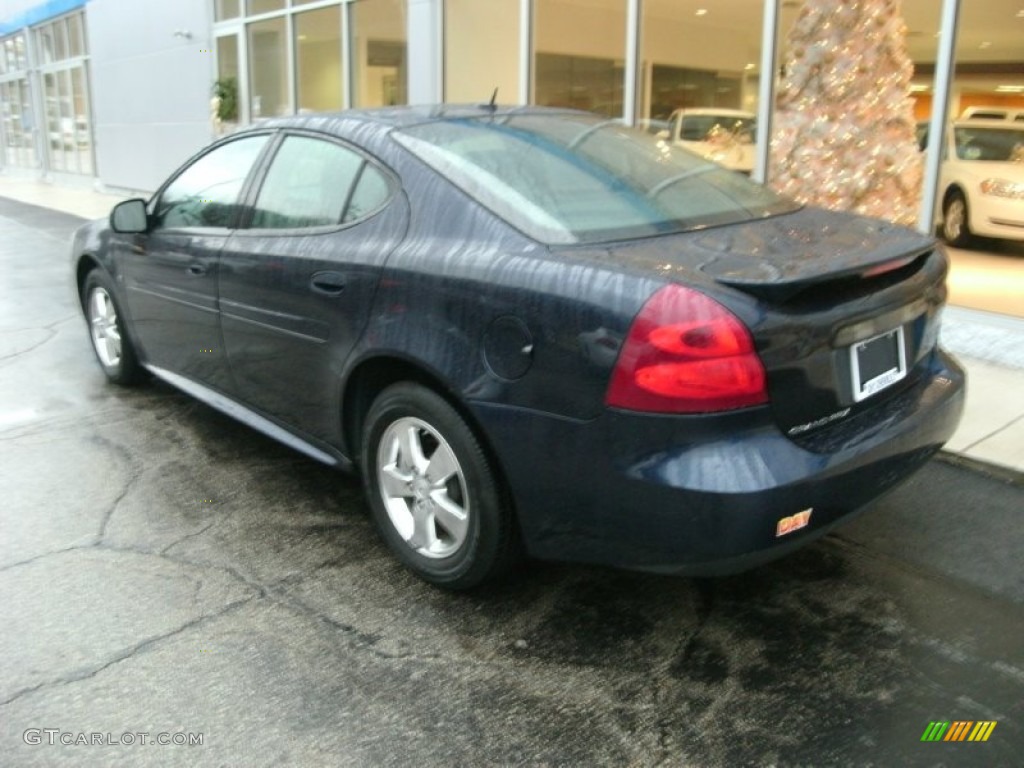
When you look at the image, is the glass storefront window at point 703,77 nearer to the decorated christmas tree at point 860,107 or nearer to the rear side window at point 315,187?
the decorated christmas tree at point 860,107

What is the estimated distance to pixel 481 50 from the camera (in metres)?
10.4

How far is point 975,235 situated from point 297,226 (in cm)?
539

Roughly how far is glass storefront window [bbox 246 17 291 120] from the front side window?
988cm

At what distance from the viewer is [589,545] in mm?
2693

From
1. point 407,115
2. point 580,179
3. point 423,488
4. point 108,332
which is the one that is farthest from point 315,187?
point 108,332

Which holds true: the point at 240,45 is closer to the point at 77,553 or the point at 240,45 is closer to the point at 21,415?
the point at 21,415

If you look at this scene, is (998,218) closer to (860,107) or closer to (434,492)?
(860,107)

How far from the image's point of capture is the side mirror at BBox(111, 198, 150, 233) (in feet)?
15.1

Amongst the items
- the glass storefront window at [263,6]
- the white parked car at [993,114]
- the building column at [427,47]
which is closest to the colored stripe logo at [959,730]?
the white parked car at [993,114]

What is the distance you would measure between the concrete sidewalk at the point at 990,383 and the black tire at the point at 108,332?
14.4 ft

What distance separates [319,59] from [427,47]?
9.80ft

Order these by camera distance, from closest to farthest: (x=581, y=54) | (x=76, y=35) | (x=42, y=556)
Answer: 1. (x=42, y=556)
2. (x=581, y=54)
3. (x=76, y=35)

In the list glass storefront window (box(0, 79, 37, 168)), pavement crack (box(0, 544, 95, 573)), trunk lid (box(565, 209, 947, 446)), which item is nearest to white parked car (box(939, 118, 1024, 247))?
trunk lid (box(565, 209, 947, 446))

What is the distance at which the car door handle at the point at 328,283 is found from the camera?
3.32m
